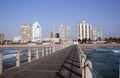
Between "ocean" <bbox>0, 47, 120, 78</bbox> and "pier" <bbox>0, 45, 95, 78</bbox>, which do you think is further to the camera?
"ocean" <bbox>0, 47, 120, 78</bbox>

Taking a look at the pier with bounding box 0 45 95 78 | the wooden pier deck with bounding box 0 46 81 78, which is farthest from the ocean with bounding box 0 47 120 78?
the wooden pier deck with bounding box 0 46 81 78

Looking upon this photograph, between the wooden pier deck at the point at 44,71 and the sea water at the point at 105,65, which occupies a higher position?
the wooden pier deck at the point at 44,71

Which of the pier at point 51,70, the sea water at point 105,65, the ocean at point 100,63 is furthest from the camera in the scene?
the sea water at point 105,65

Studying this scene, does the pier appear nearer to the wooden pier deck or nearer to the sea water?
the wooden pier deck

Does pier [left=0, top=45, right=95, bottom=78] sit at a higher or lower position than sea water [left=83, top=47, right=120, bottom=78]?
higher

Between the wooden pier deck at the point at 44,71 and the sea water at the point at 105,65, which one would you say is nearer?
the wooden pier deck at the point at 44,71

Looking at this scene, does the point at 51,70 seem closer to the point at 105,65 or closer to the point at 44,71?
the point at 44,71

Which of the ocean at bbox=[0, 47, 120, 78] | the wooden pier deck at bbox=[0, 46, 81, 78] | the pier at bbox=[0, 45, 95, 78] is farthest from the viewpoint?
the ocean at bbox=[0, 47, 120, 78]

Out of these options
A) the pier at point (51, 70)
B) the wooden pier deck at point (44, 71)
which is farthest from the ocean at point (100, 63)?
the wooden pier deck at point (44, 71)

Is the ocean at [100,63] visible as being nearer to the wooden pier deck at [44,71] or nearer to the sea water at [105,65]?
the sea water at [105,65]

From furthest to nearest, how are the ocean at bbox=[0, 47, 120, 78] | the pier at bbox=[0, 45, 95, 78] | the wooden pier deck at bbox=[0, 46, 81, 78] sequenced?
the ocean at bbox=[0, 47, 120, 78], the wooden pier deck at bbox=[0, 46, 81, 78], the pier at bbox=[0, 45, 95, 78]

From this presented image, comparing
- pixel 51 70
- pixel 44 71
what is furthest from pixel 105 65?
pixel 44 71

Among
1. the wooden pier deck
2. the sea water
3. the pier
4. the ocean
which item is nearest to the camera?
the pier

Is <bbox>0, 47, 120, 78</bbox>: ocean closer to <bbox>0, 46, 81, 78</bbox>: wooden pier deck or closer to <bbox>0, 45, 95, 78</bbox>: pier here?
<bbox>0, 45, 95, 78</bbox>: pier
